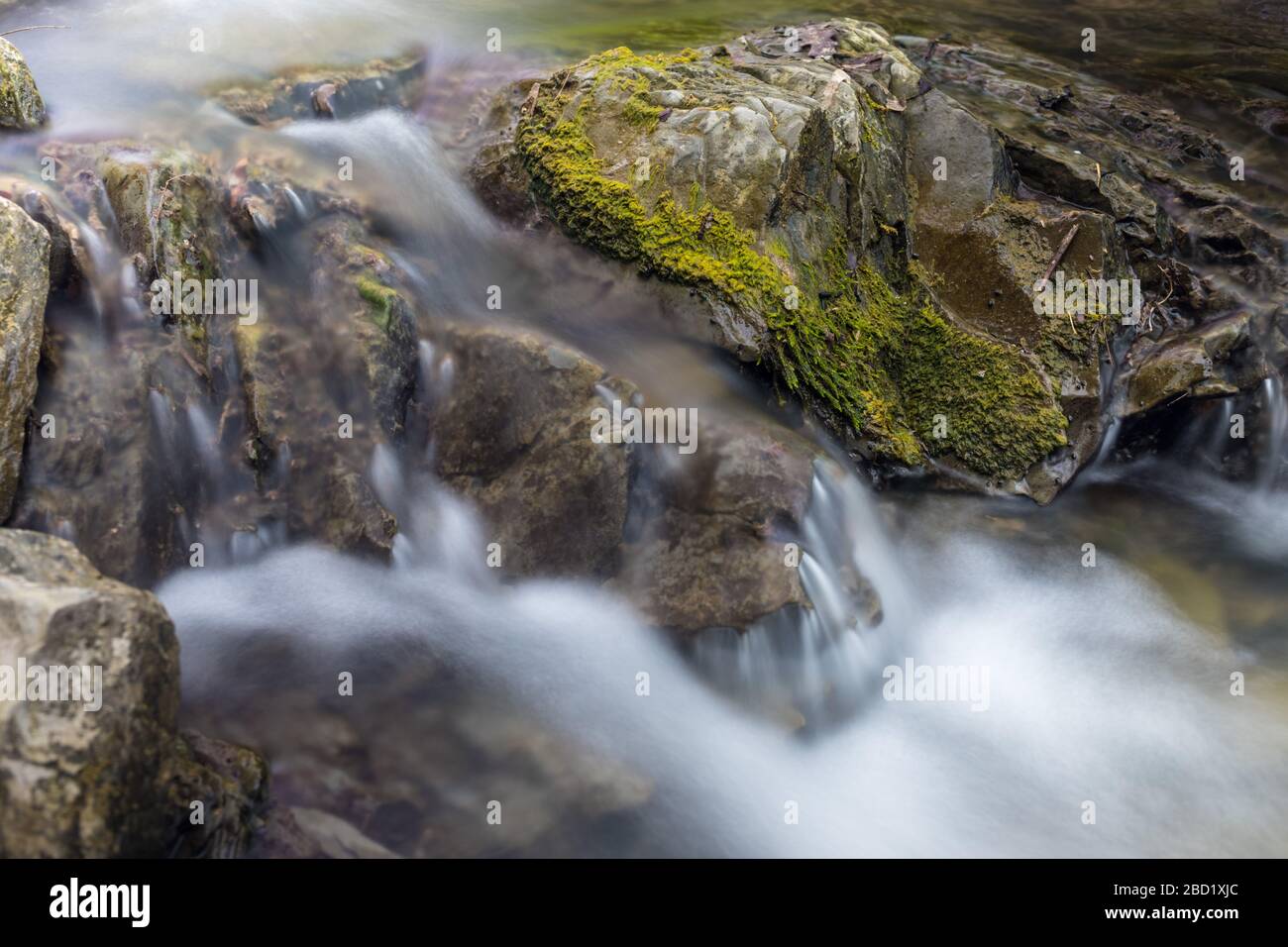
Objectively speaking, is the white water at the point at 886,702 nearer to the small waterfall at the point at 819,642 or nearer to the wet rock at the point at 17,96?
the small waterfall at the point at 819,642

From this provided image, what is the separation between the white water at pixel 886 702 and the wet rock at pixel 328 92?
15.3ft

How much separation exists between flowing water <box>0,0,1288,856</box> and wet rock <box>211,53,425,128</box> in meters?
0.46

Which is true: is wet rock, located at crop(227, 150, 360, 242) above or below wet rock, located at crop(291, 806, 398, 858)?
above

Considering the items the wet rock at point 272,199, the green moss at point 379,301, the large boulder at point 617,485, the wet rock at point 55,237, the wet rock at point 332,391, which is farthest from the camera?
the wet rock at point 272,199

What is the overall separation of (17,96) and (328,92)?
8.72 feet

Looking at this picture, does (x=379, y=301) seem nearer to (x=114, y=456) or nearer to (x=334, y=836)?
(x=114, y=456)

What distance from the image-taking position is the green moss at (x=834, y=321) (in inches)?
269

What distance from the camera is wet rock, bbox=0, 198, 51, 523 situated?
5.58 meters

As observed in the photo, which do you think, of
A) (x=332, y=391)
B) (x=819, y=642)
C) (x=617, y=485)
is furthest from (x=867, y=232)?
(x=332, y=391)

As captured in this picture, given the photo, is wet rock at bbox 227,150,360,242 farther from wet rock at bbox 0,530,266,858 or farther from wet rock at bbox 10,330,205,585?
wet rock at bbox 0,530,266,858

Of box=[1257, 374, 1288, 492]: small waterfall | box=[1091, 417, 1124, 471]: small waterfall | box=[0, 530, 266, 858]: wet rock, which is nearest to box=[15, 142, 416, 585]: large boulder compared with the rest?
box=[0, 530, 266, 858]: wet rock

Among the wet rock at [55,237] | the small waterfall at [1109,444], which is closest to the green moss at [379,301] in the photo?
the wet rock at [55,237]

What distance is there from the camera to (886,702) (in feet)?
19.8

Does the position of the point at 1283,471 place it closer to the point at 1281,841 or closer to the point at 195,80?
the point at 1281,841
